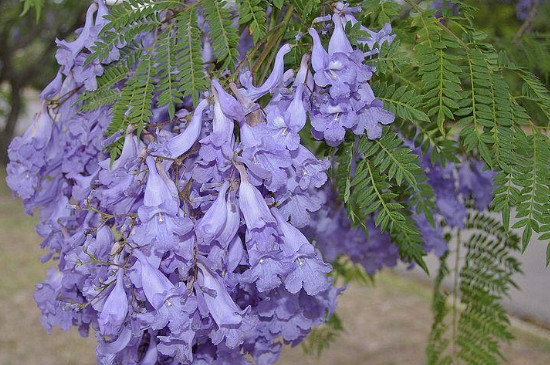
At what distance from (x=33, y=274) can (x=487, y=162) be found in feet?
17.0

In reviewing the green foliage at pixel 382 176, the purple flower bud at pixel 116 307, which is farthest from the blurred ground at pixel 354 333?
the purple flower bud at pixel 116 307

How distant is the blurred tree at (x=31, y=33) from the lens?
7.61 ft

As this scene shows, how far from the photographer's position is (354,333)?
4.57 m

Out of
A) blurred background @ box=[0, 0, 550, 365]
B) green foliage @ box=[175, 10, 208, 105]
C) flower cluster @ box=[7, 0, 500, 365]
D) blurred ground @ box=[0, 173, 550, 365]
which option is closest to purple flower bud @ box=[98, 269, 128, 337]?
flower cluster @ box=[7, 0, 500, 365]

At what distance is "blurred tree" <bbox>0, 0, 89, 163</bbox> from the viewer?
232cm

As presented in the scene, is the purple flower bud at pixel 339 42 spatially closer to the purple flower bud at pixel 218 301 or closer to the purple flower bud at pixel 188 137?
the purple flower bud at pixel 188 137

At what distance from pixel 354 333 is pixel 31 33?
2.61 m

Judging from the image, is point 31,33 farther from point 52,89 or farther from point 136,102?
point 136,102

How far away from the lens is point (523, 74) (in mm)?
957

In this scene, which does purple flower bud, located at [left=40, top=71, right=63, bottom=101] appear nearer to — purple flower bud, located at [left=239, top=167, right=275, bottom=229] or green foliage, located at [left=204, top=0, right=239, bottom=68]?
green foliage, located at [left=204, top=0, right=239, bottom=68]

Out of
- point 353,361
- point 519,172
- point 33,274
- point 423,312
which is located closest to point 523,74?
point 519,172

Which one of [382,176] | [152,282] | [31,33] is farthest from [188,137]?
[31,33]

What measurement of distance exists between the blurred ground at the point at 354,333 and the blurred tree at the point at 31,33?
128 centimetres

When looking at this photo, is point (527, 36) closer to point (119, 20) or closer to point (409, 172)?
point (409, 172)
